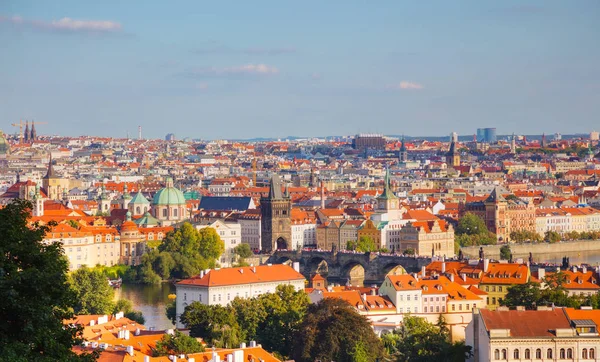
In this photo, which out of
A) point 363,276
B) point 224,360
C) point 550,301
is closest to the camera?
point 224,360

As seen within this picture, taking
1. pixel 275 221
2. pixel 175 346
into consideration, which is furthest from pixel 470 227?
pixel 175 346

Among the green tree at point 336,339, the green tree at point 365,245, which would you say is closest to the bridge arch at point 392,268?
the green tree at point 365,245

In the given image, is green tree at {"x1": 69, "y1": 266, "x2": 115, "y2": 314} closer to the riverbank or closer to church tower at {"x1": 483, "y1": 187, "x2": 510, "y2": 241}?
the riverbank

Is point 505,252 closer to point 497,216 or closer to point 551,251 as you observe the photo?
point 551,251

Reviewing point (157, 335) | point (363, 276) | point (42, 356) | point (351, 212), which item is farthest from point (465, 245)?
point (42, 356)

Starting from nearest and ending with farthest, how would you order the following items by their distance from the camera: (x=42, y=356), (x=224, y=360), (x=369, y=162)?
(x=42, y=356) → (x=224, y=360) → (x=369, y=162)

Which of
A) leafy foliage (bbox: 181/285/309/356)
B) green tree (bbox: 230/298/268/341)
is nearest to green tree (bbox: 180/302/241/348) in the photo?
leafy foliage (bbox: 181/285/309/356)

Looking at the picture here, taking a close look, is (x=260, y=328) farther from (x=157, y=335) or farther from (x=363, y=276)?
(x=363, y=276)
